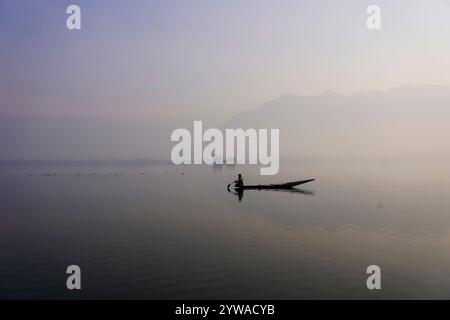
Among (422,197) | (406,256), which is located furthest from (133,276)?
(422,197)

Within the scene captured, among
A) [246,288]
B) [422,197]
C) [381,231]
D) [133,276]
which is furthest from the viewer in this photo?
[422,197]

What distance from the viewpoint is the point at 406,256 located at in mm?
24719

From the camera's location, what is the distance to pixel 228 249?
86.2ft

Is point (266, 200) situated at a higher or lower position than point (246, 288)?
higher

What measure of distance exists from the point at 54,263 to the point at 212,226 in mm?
13858

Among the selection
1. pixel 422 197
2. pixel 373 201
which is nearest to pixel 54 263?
pixel 373 201

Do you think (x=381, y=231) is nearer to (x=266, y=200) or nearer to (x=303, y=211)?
(x=303, y=211)

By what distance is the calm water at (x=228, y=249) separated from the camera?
19109 mm

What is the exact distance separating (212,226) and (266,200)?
56.0ft

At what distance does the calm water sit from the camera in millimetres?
19109

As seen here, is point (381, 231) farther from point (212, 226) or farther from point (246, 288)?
point (246, 288)
